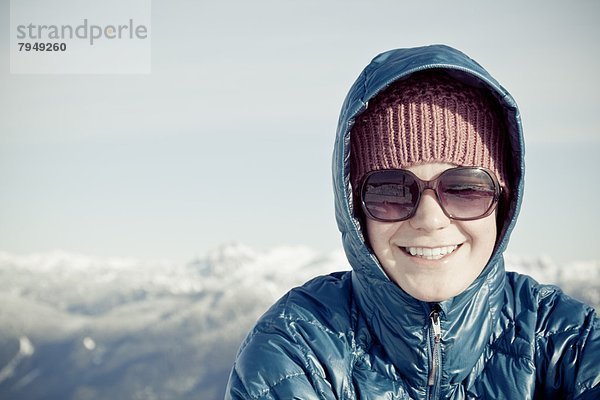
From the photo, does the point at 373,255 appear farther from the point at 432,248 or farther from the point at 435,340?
the point at 435,340

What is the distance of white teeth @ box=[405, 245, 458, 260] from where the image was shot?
172cm

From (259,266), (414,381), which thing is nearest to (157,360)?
(259,266)

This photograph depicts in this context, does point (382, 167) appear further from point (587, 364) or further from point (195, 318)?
point (195, 318)

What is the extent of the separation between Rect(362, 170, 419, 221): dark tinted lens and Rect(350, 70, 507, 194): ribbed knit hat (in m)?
0.03

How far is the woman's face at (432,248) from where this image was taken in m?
1.71

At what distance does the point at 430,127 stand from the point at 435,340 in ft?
1.67

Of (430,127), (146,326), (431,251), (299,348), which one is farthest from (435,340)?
(146,326)

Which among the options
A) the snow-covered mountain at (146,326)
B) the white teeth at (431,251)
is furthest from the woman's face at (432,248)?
the snow-covered mountain at (146,326)

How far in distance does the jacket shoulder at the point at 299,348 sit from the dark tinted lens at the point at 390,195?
0.33 metres

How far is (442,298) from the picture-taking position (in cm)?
173

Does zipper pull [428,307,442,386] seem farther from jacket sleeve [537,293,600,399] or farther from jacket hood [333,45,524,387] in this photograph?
jacket sleeve [537,293,600,399]

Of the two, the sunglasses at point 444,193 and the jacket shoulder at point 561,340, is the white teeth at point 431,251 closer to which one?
the sunglasses at point 444,193

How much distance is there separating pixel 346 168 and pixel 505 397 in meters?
0.67

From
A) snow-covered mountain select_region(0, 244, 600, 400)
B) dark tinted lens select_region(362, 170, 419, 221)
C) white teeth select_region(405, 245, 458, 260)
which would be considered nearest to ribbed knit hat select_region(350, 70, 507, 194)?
dark tinted lens select_region(362, 170, 419, 221)
